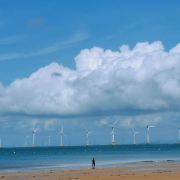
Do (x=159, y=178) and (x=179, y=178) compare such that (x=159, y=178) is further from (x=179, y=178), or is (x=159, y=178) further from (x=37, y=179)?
(x=37, y=179)

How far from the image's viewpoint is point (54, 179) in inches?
2306

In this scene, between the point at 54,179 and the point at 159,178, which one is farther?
the point at 54,179

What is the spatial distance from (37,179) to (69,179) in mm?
4679

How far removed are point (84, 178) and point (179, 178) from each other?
11.9m

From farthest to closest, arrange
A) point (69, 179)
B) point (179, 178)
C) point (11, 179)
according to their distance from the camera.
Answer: point (11, 179) → point (69, 179) → point (179, 178)

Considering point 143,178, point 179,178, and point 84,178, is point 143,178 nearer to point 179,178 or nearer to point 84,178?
point 179,178

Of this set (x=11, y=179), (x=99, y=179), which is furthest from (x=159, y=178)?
(x=11, y=179)

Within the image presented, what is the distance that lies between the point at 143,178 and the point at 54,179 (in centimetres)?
1115

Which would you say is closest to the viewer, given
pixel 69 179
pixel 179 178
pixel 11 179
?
pixel 179 178

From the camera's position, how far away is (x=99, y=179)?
54906mm

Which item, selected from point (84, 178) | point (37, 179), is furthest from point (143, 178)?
point (37, 179)

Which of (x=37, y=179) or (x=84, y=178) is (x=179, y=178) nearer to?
(x=84, y=178)

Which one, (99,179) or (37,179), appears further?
(37,179)

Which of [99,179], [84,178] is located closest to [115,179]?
[99,179]
